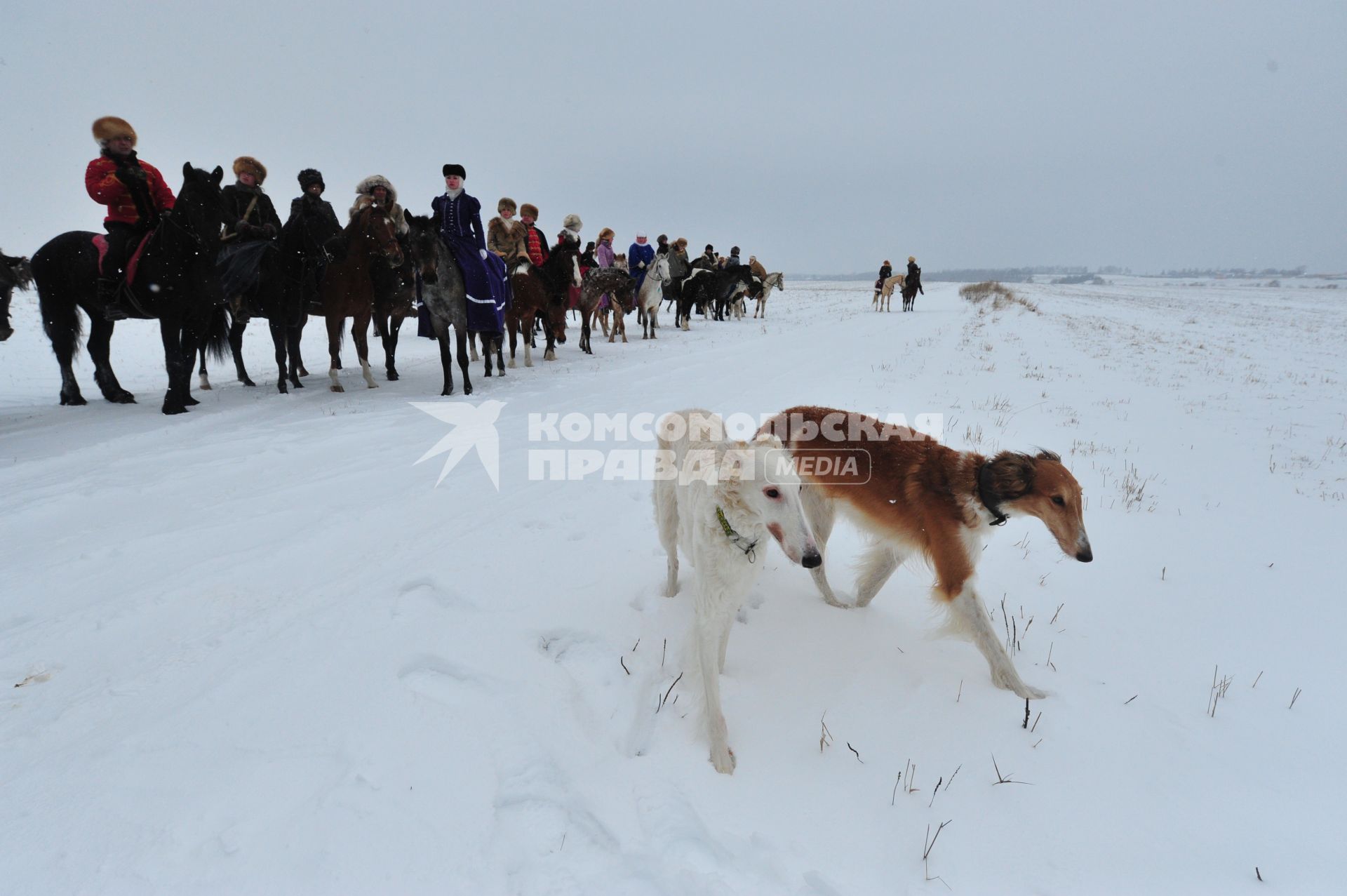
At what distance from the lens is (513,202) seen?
13.5m

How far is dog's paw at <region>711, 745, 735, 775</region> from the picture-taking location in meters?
2.57

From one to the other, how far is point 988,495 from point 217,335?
36.3 feet

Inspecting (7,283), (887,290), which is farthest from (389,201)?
(887,290)

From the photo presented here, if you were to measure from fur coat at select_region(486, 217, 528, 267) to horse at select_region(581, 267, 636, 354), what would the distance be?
247 centimetres

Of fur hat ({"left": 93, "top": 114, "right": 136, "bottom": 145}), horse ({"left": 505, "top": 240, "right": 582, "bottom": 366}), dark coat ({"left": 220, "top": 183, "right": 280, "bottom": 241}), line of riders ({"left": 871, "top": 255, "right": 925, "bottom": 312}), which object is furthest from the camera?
line of riders ({"left": 871, "top": 255, "right": 925, "bottom": 312})

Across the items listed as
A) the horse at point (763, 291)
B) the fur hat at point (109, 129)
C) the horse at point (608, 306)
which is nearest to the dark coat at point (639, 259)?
the horse at point (608, 306)

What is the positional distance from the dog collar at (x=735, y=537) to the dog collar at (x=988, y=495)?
154cm

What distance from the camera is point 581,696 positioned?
287 cm

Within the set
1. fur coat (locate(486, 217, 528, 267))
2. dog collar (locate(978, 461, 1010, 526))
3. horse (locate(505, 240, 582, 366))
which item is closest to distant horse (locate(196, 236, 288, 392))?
horse (locate(505, 240, 582, 366))

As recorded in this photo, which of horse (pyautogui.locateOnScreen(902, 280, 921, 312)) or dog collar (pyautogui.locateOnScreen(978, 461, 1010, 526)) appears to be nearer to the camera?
dog collar (pyautogui.locateOnScreen(978, 461, 1010, 526))

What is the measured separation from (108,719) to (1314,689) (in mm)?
6205

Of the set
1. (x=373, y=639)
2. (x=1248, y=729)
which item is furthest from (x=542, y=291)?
(x=1248, y=729)

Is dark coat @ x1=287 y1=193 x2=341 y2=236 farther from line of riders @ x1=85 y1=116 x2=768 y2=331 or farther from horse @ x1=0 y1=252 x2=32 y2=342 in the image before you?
horse @ x1=0 y1=252 x2=32 y2=342

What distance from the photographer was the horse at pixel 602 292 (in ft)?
49.2
